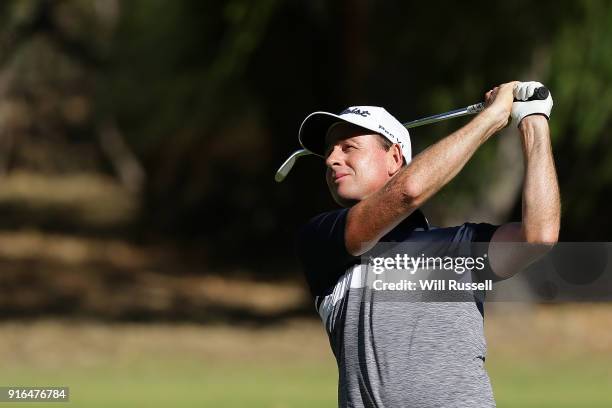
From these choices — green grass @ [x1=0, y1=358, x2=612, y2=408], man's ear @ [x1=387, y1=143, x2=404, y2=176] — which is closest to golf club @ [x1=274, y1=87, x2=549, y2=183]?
man's ear @ [x1=387, y1=143, x2=404, y2=176]

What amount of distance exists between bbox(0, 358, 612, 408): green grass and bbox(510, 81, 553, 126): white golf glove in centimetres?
733

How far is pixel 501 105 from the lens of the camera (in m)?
3.61

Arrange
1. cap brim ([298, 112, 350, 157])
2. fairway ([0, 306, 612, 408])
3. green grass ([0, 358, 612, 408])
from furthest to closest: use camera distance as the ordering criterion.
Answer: fairway ([0, 306, 612, 408])
green grass ([0, 358, 612, 408])
cap brim ([298, 112, 350, 157])

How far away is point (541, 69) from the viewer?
15.5 m

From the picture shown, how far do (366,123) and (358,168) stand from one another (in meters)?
0.14

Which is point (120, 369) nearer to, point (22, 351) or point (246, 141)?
point (22, 351)

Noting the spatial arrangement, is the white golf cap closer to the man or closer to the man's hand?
the man

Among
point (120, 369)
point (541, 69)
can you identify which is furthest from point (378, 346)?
point (541, 69)

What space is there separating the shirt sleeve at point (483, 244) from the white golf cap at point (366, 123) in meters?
0.34

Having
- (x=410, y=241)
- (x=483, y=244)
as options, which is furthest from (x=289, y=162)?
(x=483, y=244)

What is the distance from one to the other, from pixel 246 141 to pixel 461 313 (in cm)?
2727

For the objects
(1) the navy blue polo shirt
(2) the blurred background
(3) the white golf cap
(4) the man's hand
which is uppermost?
(2) the blurred background

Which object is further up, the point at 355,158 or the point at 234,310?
the point at 234,310

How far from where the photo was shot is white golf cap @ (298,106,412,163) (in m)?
3.80
